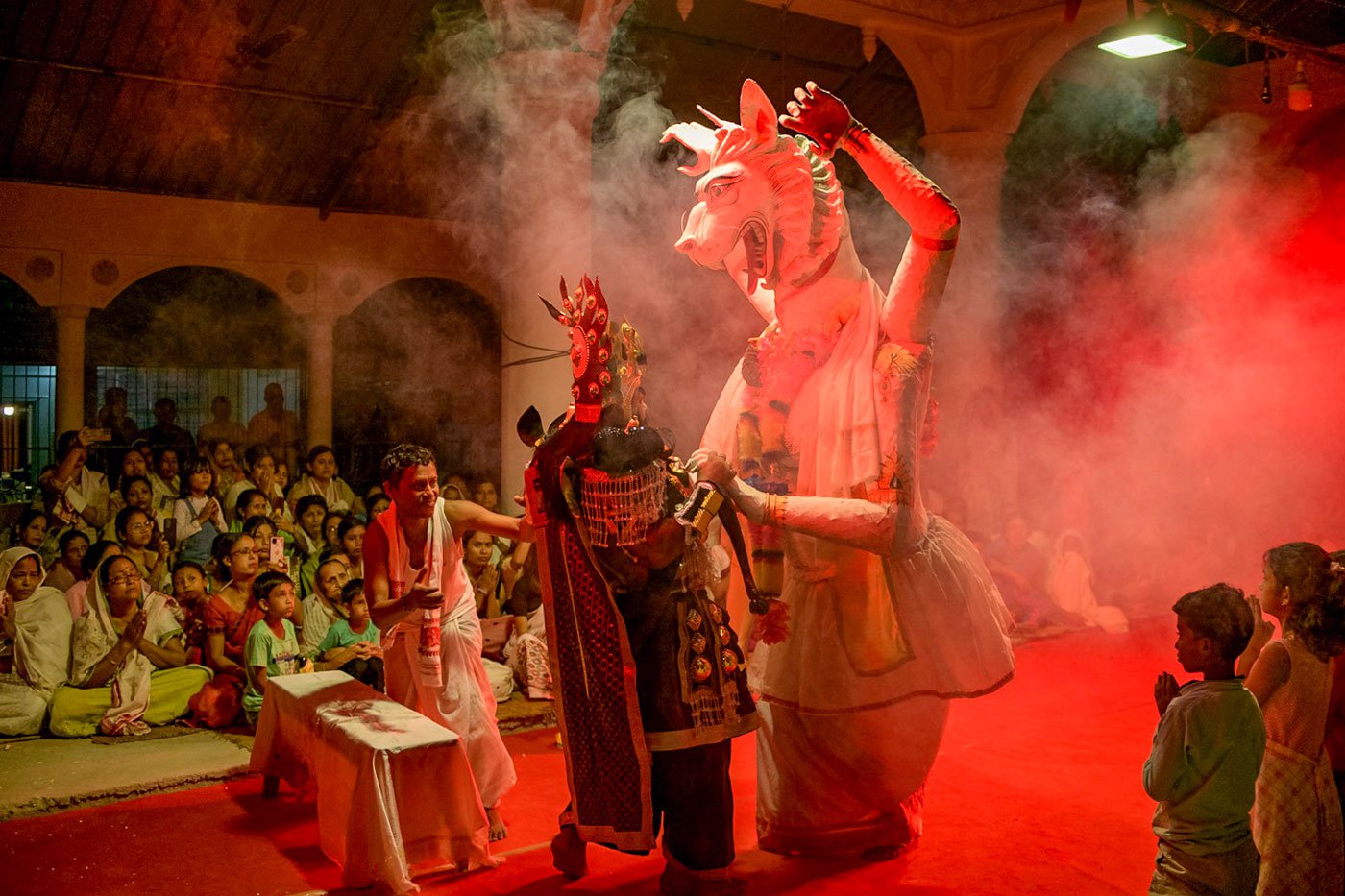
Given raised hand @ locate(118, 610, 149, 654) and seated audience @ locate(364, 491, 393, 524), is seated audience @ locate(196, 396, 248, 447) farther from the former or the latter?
raised hand @ locate(118, 610, 149, 654)

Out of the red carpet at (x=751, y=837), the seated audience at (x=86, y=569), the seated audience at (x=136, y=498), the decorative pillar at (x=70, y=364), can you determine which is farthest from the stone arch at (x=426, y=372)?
the red carpet at (x=751, y=837)

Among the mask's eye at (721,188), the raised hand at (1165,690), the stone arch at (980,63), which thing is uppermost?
the stone arch at (980,63)

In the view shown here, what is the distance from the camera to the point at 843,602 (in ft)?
13.1

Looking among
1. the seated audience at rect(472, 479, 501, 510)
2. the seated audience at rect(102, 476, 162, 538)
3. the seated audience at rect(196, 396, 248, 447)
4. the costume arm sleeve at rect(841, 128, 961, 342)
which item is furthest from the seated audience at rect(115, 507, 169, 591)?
the costume arm sleeve at rect(841, 128, 961, 342)

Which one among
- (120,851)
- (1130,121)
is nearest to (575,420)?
(120,851)

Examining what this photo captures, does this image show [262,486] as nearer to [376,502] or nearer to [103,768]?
[376,502]

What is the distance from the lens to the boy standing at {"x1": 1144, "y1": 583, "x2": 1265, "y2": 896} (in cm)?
289

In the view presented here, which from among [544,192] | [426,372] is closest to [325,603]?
[544,192]

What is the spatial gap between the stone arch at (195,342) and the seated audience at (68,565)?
15.1 feet

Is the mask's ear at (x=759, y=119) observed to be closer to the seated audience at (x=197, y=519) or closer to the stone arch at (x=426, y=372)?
the seated audience at (x=197, y=519)

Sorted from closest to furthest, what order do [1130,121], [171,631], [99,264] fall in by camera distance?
1. [171,631]
2. [99,264]
3. [1130,121]

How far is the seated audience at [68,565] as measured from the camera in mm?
6824

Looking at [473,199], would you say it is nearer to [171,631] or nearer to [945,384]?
[945,384]

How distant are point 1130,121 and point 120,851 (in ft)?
32.9
